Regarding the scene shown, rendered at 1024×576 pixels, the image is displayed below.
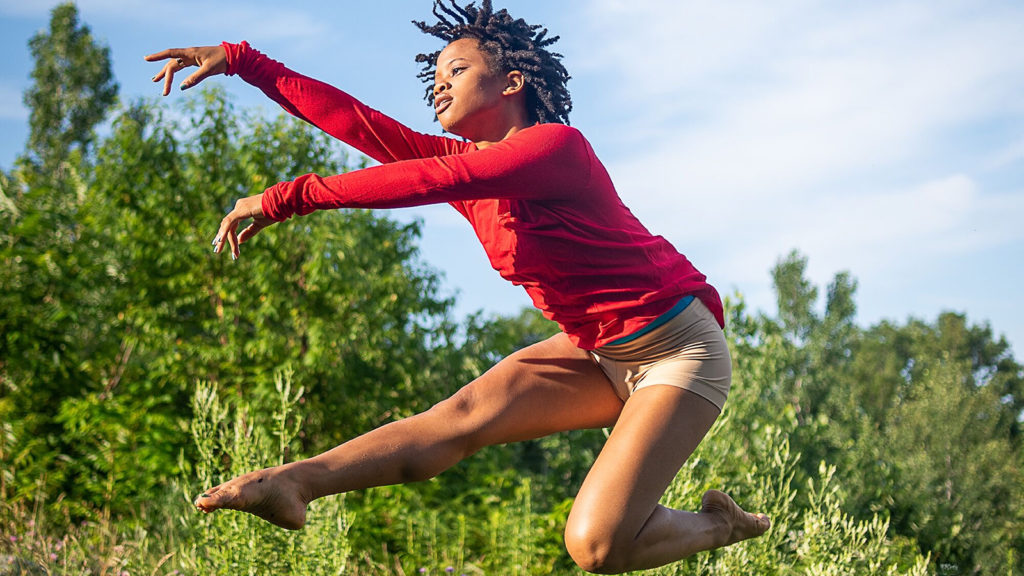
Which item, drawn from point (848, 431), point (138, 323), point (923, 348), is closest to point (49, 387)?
point (138, 323)

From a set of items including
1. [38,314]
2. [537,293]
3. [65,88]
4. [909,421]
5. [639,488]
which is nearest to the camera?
[639,488]

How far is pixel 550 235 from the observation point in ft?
7.38

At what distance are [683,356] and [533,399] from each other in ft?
1.38

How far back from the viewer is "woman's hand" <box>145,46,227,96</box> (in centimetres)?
243

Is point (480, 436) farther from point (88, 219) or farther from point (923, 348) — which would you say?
point (923, 348)

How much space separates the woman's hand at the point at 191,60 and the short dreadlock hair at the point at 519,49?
591 millimetres

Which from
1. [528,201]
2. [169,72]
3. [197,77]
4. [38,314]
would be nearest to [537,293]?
[528,201]

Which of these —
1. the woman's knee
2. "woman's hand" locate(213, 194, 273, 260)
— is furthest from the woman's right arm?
the woman's knee

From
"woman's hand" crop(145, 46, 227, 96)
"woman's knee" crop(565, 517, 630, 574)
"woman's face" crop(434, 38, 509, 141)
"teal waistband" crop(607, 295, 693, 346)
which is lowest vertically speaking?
"woman's knee" crop(565, 517, 630, 574)

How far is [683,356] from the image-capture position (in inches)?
91.7

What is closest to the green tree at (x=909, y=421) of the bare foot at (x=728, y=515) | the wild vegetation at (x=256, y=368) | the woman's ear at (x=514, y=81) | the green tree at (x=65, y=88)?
the wild vegetation at (x=256, y=368)

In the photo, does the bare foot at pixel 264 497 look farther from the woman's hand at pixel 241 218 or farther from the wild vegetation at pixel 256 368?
the wild vegetation at pixel 256 368

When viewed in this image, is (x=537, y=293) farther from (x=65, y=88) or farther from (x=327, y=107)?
(x=65, y=88)

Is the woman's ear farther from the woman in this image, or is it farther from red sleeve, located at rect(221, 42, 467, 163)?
red sleeve, located at rect(221, 42, 467, 163)
